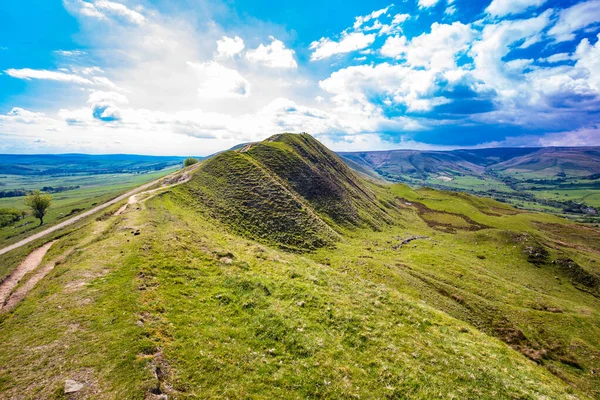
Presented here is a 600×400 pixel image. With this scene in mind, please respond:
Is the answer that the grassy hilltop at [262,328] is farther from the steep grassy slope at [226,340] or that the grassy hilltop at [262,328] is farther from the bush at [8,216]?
the bush at [8,216]

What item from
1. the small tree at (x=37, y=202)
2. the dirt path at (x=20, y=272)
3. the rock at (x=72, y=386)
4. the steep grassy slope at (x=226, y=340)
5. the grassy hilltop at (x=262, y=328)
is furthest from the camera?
the small tree at (x=37, y=202)

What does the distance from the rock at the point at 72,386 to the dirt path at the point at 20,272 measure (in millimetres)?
18166

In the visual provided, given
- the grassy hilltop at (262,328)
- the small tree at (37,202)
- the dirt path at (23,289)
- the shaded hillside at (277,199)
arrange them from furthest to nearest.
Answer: the small tree at (37,202) < the shaded hillside at (277,199) < the dirt path at (23,289) < the grassy hilltop at (262,328)

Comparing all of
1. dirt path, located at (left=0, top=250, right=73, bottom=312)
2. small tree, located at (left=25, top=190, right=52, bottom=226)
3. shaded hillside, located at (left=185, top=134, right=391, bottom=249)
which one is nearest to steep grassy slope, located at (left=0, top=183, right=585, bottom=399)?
dirt path, located at (left=0, top=250, right=73, bottom=312)

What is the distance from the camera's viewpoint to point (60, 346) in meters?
13.6

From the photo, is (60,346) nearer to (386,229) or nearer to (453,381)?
(453,381)

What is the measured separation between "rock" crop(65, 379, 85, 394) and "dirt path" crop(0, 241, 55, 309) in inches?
715

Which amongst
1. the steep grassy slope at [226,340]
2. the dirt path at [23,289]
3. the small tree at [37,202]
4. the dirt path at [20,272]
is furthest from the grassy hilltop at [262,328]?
the small tree at [37,202]

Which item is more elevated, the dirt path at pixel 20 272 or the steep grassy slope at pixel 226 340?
the steep grassy slope at pixel 226 340

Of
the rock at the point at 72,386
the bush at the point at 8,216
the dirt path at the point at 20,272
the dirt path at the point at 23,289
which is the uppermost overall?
the rock at the point at 72,386

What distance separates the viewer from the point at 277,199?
60031mm

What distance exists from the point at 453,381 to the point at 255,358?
13.0 meters

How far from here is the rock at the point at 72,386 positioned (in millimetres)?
10984

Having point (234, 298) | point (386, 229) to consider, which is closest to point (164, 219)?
point (234, 298)
